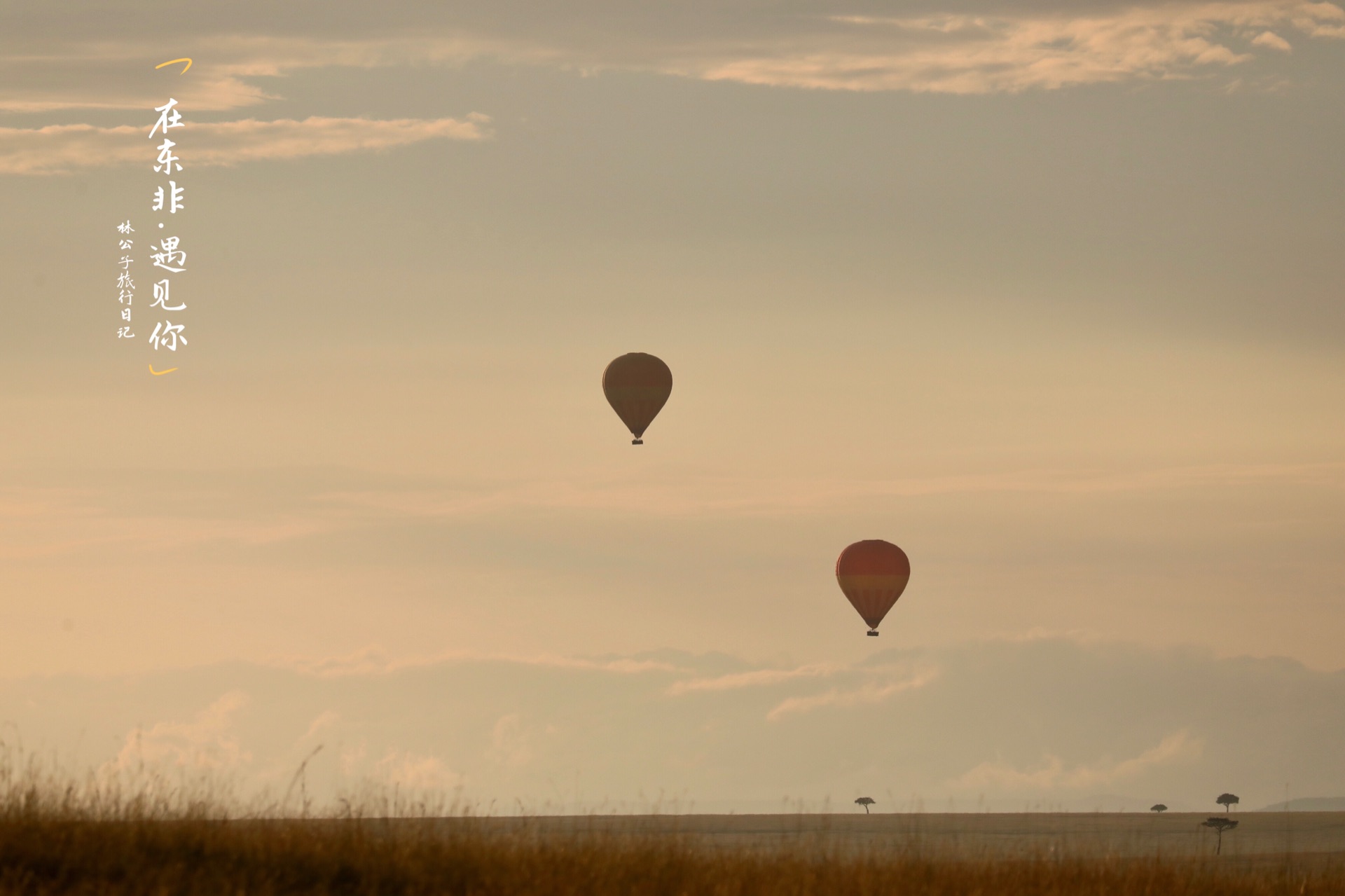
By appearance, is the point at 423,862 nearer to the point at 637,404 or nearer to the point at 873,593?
the point at 637,404

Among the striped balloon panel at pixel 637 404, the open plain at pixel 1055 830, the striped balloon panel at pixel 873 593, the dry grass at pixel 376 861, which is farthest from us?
the striped balloon panel at pixel 873 593

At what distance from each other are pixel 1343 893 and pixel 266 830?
17679 mm

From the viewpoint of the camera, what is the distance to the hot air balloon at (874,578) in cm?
6334

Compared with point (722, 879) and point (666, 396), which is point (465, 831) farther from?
point (666, 396)

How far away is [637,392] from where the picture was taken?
59906mm

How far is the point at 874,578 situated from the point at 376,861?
1762 inches

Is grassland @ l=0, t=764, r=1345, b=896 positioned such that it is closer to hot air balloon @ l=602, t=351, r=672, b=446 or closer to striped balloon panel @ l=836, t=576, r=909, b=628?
hot air balloon @ l=602, t=351, r=672, b=446

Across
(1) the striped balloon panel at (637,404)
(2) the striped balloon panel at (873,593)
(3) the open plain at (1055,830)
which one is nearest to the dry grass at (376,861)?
(3) the open plain at (1055,830)

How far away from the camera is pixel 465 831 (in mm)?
22594

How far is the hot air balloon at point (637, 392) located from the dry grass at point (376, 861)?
119ft

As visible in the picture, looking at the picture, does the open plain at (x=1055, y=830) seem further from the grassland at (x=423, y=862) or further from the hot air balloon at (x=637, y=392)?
the grassland at (x=423, y=862)

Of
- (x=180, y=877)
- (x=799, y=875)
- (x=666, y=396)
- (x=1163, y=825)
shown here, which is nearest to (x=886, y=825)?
(x=1163, y=825)

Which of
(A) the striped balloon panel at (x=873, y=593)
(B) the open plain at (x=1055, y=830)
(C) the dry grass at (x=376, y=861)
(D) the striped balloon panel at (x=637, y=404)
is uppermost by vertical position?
(D) the striped balloon panel at (x=637, y=404)

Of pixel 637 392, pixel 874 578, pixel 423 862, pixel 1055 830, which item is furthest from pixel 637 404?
pixel 423 862
